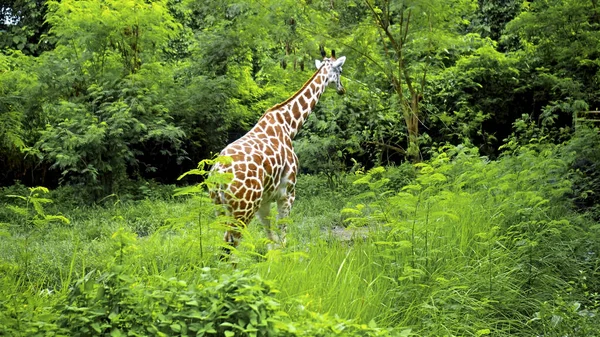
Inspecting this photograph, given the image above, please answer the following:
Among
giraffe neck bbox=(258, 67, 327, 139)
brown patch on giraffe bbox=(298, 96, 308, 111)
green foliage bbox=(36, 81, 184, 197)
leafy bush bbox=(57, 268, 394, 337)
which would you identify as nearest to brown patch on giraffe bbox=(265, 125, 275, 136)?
giraffe neck bbox=(258, 67, 327, 139)

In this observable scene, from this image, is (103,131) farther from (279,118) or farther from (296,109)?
(279,118)

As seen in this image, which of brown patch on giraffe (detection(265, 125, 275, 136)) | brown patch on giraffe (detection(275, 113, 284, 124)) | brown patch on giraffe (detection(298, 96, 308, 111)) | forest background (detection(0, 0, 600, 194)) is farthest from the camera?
forest background (detection(0, 0, 600, 194))

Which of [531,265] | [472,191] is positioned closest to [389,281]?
[531,265]

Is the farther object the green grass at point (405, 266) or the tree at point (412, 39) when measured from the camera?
the tree at point (412, 39)

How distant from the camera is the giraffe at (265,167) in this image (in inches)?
237

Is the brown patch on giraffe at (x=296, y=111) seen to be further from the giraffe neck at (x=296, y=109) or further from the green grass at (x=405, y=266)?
the green grass at (x=405, y=266)

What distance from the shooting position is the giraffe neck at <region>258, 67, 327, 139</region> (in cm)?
742

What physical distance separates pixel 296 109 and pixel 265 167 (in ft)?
4.90

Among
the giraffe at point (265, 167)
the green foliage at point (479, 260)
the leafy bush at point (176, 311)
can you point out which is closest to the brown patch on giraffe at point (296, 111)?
the giraffe at point (265, 167)

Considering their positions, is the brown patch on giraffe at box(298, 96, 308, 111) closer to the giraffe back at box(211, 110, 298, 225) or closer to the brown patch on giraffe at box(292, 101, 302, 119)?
the brown patch on giraffe at box(292, 101, 302, 119)

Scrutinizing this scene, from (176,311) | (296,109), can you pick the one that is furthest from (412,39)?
(176,311)

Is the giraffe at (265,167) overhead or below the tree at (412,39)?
below

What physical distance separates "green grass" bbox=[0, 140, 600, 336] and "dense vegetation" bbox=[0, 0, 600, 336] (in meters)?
0.03

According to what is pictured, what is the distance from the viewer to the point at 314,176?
1246 cm
